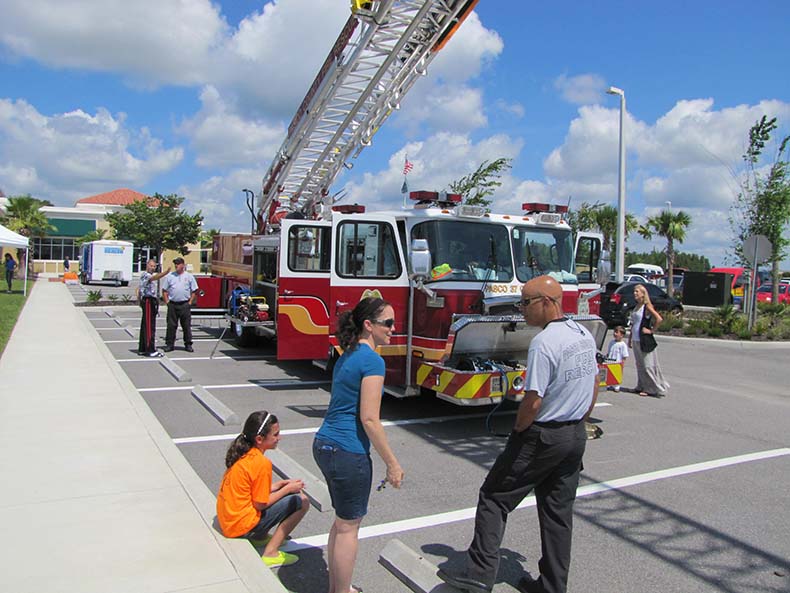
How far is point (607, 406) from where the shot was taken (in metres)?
9.07

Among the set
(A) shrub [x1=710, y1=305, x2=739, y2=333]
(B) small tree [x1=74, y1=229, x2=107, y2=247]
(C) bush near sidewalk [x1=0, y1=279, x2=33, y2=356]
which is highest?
(B) small tree [x1=74, y1=229, x2=107, y2=247]

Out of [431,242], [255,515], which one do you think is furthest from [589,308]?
[255,515]

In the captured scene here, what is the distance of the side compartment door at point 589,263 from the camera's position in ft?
29.0

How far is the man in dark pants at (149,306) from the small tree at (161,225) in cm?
3555

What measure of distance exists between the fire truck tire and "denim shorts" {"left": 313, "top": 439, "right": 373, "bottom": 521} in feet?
32.1

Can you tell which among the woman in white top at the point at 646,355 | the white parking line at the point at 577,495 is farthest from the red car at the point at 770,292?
the white parking line at the point at 577,495

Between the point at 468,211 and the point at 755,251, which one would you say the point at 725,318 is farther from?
the point at 468,211

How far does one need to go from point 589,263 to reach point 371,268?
10.2 feet

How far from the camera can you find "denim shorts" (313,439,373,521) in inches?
132

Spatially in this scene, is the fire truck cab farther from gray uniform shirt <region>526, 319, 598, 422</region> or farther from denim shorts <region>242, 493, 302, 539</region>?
gray uniform shirt <region>526, 319, 598, 422</region>

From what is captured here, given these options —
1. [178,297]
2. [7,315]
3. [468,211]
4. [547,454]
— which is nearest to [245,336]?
[178,297]

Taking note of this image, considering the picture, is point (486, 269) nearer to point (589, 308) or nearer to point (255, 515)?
point (589, 308)

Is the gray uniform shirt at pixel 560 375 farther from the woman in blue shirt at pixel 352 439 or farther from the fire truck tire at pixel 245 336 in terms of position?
the fire truck tire at pixel 245 336

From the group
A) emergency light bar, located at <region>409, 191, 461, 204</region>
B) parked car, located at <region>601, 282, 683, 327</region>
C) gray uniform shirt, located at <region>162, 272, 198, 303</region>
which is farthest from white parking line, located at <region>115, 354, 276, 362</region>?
parked car, located at <region>601, 282, 683, 327</region>
